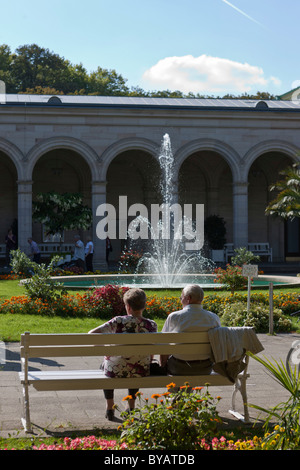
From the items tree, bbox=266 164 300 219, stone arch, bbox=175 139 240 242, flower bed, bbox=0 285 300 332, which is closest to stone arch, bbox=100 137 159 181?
stone arch, bbox=175 139 240 242

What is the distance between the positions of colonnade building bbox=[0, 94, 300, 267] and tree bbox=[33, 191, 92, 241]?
1026 millimetres

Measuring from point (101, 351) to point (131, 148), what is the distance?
76.6 ft

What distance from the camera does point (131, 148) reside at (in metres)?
28.7

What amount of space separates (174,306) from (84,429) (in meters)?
8.09

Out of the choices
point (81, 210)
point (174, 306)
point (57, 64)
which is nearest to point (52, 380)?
point (174, 306)

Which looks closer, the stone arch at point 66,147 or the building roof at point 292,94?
the stone arch at point 66,147

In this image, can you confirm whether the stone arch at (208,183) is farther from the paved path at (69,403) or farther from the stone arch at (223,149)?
the paved path at (69,403)

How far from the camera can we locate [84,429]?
5.89m

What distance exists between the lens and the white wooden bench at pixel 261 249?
1308 inches

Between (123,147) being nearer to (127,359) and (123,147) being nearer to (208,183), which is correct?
(208,183)

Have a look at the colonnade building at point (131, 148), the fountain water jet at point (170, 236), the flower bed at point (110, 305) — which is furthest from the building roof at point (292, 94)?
the flower bed at point (110, 305)

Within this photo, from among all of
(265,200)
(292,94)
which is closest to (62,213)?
(265,200)

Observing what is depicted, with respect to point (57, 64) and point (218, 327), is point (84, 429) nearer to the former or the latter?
point (218, 327)

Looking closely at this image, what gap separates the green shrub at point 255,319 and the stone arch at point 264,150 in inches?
673
